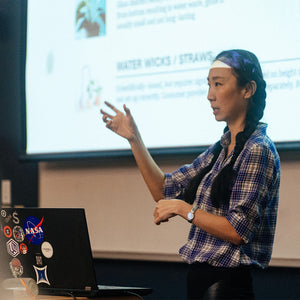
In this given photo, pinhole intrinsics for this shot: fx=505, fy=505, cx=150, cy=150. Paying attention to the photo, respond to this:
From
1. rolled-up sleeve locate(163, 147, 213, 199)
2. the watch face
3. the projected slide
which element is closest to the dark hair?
the watch face

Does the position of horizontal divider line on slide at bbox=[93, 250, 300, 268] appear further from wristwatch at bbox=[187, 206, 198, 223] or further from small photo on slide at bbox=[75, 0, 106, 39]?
small photo on slide at bbox=[75, 0, 106, 39]

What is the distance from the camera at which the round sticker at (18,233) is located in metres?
1.39

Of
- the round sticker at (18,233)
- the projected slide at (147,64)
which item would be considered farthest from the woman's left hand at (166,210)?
the projected slide at (147,64)

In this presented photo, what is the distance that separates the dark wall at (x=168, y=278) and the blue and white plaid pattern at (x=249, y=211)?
897 millimetres

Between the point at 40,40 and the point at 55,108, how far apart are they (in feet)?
1.38

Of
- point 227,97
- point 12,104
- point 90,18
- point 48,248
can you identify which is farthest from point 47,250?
point 12,104

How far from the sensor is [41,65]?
2969mm

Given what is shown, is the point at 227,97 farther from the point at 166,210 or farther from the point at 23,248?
the point at 23,248

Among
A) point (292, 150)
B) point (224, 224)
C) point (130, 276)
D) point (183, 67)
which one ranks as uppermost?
point (183, 67)

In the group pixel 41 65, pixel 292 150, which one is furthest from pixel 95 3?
pixel 292 150

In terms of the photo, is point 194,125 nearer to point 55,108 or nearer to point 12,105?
point 55,108

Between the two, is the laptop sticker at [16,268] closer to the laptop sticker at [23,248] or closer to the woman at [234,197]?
the laptop sticker at [23,248]

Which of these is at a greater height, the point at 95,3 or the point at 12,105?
the point at 95,3

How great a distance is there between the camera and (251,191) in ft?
4.80
